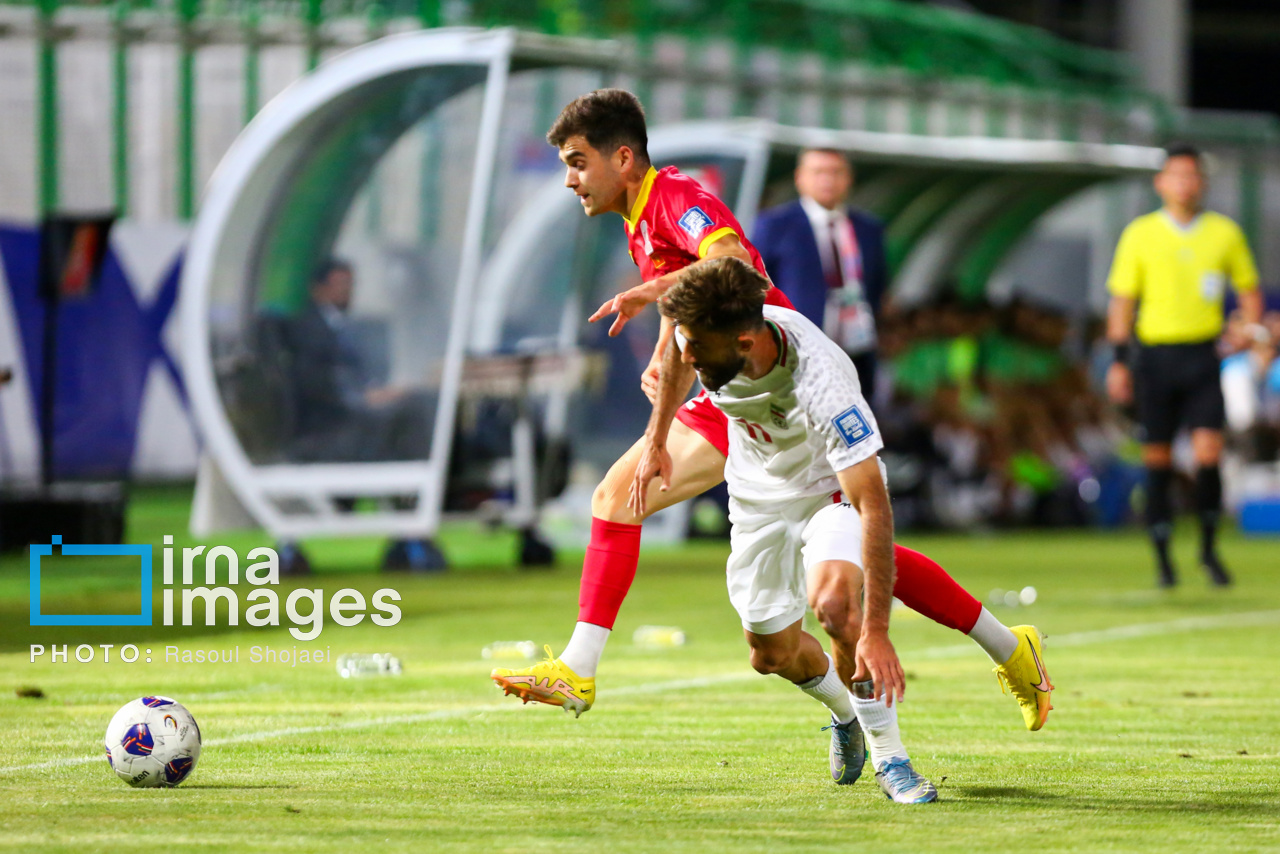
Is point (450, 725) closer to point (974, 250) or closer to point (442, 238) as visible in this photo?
point (442, 238)

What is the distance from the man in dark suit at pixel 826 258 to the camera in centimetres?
1034

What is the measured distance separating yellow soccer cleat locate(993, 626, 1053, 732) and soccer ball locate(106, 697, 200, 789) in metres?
2.09

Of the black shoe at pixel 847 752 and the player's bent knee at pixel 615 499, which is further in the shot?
the player's bent knee at pixel 615 499

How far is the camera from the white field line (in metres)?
5.84

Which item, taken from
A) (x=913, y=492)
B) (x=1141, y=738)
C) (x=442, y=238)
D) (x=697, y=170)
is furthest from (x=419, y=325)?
(x=1141, y=738)

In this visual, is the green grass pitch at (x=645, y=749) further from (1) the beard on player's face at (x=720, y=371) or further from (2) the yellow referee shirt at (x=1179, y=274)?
(2) the yellow referee shirt at (x=1179, y=274)

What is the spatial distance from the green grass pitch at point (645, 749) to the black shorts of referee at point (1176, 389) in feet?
5.45

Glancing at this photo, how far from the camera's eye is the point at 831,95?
856 inches

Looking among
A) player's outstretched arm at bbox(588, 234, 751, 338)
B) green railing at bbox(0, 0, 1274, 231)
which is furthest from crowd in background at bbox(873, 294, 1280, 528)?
player's outstretched arm at bbox(588, 234, 751, 338)

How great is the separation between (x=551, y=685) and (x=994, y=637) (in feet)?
3.86

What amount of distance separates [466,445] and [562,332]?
45.2 inches

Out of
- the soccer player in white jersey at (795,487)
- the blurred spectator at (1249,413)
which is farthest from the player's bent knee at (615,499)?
the blurred spectator at (1249,413)

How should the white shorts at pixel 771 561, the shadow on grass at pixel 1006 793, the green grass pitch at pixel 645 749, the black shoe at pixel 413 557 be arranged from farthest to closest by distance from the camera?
→ the black shoe at pixel 413 557, the white shorts at pixel 771 561, the shadow on grass at pixel 1006 793, the green grass pitch at pixel 645 749

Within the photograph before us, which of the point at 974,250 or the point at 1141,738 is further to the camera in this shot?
the point at 974,250
